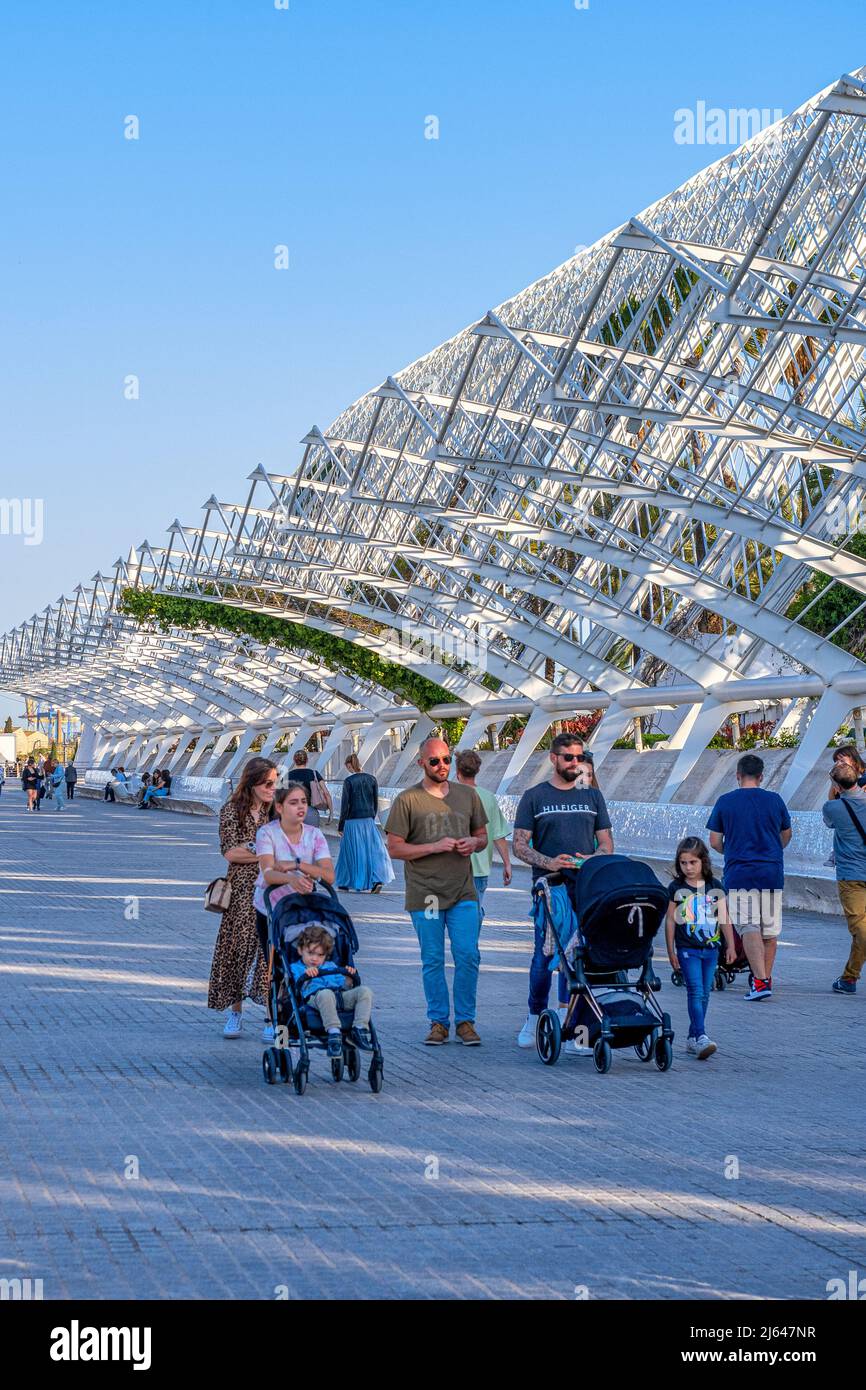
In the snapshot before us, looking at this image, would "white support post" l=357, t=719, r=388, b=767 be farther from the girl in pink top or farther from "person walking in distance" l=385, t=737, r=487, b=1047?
the girl in pink top

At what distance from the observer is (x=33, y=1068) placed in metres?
9.33

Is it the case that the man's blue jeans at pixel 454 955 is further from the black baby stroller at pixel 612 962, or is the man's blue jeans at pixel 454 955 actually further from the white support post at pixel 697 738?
the white support post at pixel 697 738

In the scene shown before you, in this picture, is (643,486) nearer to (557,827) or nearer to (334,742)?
(557,827)

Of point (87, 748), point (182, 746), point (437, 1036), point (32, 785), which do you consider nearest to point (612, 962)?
point (437, 1036)

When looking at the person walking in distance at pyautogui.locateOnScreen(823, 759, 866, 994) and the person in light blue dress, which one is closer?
the person walking in distance at pyautogui.locateOnScreen(823, 759, 866, 994)

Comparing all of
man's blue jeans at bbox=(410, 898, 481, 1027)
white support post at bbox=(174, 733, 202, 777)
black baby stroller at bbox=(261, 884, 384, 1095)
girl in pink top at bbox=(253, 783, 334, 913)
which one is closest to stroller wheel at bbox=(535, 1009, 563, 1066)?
man's blue jeans at bbox=(410, 898, 481, 1027)

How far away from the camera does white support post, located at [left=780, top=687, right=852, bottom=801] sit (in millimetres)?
31219

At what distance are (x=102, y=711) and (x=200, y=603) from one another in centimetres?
6232

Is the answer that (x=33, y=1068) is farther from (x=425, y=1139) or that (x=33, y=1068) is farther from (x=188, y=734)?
(x=188, y=734)

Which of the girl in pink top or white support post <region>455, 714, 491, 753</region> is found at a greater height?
white support post <region>455, 714, 491, 753</region>

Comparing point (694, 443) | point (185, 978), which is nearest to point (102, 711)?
point (694, 443)

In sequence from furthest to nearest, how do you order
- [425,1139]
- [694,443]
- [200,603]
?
[200,603] → [694,443] → [425,1139]

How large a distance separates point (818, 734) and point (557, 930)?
2239 centimetres

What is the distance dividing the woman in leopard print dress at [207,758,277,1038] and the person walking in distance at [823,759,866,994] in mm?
4439
